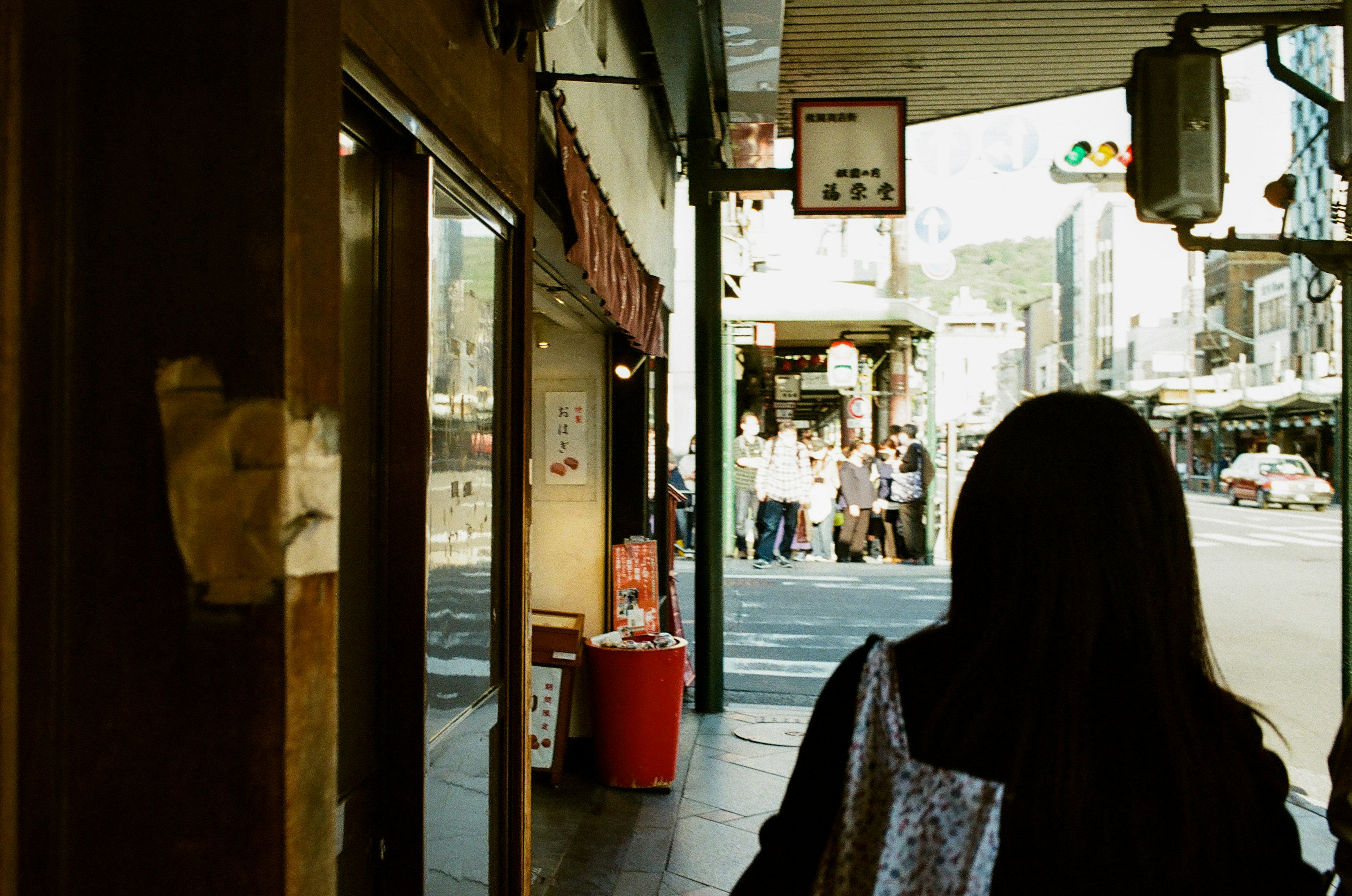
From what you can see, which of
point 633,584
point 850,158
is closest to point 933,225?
point 850,158

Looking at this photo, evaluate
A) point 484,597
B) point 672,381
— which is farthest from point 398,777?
point 672,381

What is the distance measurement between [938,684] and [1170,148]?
2878 millimetres

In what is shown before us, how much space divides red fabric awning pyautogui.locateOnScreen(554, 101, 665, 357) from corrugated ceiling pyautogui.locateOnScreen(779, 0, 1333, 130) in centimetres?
239

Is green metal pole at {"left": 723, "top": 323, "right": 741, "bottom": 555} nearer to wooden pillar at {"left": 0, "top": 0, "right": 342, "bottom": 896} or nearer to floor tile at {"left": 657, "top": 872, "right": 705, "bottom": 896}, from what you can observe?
floor tile at {"left": 657, "top": 872, "right": 705, "bottom": 896}

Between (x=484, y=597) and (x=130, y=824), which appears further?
→ (x=484, y=597)

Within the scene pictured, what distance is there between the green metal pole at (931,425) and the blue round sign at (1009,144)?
373 inches

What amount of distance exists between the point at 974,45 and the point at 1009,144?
4.22ft

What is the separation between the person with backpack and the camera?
1744cm

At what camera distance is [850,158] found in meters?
7.39

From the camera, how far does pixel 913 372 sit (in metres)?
23.1

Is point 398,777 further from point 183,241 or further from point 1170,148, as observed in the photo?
point 1170,148

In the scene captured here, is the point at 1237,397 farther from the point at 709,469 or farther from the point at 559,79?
the point at 559,79

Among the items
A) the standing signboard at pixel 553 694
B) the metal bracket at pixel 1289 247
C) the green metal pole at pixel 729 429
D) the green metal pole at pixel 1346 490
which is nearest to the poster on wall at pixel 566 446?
the standing signboard at pixel 553 694

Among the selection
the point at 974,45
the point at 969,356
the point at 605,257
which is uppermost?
the point at 969,356
